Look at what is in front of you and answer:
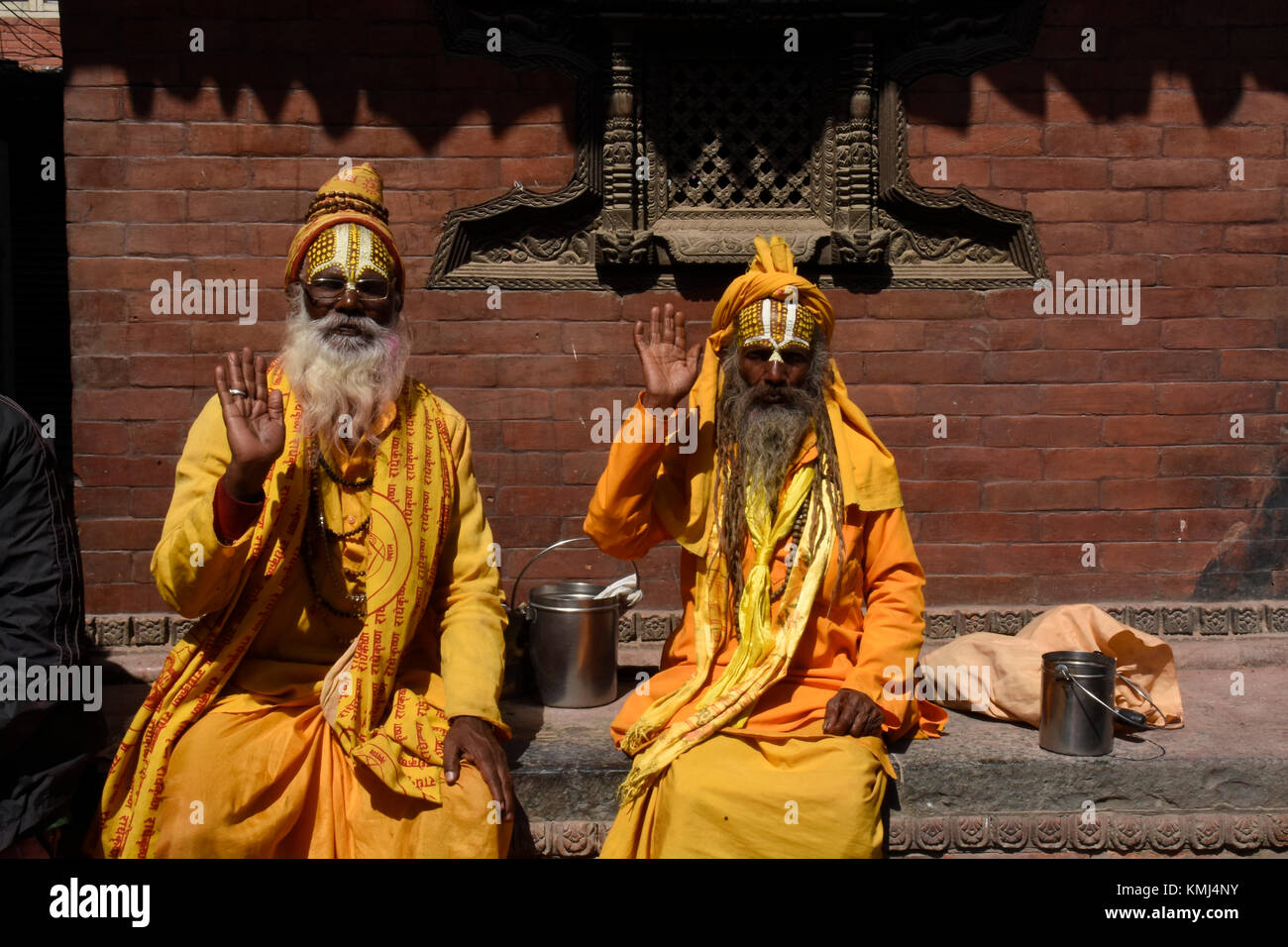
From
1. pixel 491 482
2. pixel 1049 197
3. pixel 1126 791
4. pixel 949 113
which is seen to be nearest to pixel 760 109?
pixel 949 113

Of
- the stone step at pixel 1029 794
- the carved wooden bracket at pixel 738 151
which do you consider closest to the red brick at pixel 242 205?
the carved wooden bracket at pixel 738 151

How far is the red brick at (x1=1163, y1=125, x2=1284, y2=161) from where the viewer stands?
17.7 feet

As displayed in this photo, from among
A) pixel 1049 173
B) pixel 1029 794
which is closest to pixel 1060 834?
pixel 1029 794

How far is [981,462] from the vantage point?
548cm

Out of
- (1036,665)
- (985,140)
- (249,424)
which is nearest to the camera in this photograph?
(249,424)

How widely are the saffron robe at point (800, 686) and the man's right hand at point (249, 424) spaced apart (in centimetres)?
111

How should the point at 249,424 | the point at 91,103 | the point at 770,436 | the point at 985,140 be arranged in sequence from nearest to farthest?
the point at 249,424, the point at 770,436, the point at 91,103, the point at 985,140

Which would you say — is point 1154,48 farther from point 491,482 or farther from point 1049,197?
point 491,482

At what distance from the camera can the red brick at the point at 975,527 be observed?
217 inches

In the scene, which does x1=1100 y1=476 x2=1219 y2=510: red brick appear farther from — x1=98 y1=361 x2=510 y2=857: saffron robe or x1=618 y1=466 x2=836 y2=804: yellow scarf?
x1=98 y1=361 x2=510 y2=857: saffron robe

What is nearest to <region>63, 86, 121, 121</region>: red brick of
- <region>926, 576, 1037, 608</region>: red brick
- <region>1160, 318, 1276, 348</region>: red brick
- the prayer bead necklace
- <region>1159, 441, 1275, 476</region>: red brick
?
the prayer bead necklace

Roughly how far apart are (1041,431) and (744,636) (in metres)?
2.49

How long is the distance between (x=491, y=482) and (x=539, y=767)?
6.34 ft

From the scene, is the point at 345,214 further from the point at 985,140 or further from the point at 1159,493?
the point at 1159,493
